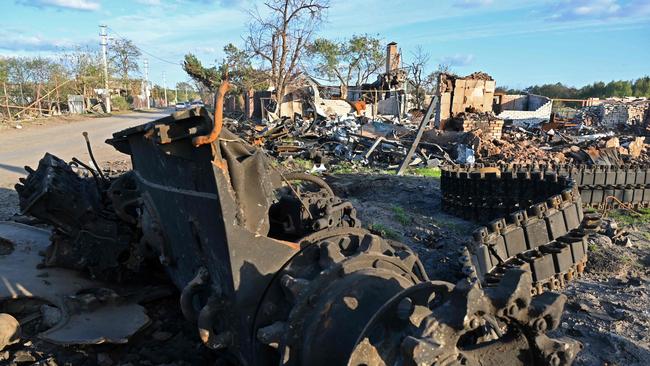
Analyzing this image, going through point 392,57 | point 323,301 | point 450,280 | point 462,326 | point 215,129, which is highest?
point 392,57

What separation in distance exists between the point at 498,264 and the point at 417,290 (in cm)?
385

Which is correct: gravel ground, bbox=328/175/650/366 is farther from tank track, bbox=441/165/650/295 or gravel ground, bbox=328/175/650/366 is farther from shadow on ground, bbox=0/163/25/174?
shadow on ground, bbox=0/163/25/174

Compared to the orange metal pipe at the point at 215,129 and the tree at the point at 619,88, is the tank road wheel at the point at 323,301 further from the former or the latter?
the tree at the point at 619,88

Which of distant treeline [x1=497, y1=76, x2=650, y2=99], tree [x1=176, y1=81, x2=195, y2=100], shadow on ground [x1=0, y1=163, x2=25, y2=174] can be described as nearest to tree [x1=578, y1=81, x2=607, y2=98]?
distant treeline [x1=497, y1=76, x2=650, y2=99]

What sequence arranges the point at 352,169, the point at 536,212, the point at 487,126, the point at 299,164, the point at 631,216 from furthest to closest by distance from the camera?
1. the point at 487,126
2. the point at 299,164
3. the point at 352,169
4. the point at 631,216
5. the point at 536,212

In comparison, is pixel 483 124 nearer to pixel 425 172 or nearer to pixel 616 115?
pixel 425 172

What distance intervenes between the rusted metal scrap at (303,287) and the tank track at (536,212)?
2.42 m

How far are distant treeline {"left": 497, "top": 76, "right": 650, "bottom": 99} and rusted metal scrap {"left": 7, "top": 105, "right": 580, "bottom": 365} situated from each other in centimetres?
5177

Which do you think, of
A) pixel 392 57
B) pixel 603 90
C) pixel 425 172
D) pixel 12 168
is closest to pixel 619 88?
pixel 603 90

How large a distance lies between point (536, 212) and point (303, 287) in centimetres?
432

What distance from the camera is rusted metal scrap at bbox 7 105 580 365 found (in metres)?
1.84

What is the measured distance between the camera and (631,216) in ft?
28.6

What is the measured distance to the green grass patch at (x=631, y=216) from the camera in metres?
8.25

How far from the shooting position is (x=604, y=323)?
4.34 meters
